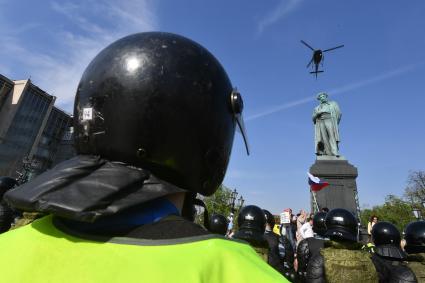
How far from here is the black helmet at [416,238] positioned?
15.2 ft

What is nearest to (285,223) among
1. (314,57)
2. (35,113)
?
(314,57)

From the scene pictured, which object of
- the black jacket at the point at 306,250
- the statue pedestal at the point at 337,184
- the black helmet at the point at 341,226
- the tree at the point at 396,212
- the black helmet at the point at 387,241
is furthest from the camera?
the tree at the point at 396,212

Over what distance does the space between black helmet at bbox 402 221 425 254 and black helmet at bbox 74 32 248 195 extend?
4.46m

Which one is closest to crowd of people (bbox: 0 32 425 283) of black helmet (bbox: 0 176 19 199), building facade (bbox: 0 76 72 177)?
black helmet (bbox: 0 176 19 199)

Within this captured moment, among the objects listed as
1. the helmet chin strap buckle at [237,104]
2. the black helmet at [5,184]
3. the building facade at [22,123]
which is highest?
the building facade at [22,123]

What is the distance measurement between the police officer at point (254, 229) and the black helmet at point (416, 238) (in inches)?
85.0

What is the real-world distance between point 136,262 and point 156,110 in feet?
2.35

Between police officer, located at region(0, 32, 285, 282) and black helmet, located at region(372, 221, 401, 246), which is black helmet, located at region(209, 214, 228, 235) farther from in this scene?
police officer, located at region(0, 32, 285, 282)

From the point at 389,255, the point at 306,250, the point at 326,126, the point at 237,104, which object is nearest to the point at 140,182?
the point at 237,104

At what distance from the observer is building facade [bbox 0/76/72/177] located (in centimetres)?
4625

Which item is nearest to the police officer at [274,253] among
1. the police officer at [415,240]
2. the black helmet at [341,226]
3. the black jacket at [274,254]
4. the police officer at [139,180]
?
the black jacket at [274,254]

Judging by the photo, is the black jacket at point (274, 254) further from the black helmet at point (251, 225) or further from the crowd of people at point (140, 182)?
the crowd of people at point (140, 182)

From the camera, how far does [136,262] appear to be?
880mm

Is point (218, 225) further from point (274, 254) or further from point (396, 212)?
point (396, 212)
